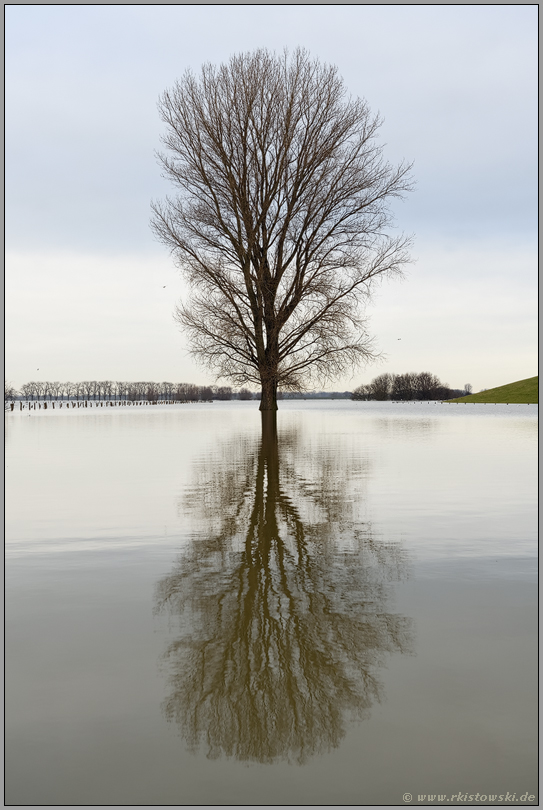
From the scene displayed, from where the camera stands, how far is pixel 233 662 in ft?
12.0

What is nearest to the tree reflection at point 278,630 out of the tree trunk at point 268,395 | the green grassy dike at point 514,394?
the tree trunk at point 268,395

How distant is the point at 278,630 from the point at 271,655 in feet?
1.20

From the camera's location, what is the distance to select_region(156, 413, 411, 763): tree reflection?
10.0 feet

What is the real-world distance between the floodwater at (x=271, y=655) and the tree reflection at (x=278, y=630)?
0.01 meters

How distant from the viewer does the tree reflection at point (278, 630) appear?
10.0ft

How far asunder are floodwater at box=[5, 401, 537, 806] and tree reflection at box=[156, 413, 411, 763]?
0.01 meters

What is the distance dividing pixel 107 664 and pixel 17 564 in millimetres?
2752

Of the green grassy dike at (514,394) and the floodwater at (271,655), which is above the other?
the green grassy dike at (514,394)

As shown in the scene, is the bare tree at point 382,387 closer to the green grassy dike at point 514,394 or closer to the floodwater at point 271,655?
the green grassy dike at point 514,394

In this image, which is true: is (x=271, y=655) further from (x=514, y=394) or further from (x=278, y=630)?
(x=514, y=394)

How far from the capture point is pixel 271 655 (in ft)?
12.3

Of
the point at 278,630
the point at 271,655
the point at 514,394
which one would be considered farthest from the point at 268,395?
the point at 514,394

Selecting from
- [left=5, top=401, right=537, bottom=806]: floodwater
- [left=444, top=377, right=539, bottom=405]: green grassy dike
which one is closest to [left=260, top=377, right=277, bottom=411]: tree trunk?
[left=5, top=401, right=537, bottom=806]: floodwater

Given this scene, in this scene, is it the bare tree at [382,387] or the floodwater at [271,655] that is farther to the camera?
the bare tree at [382,387]
